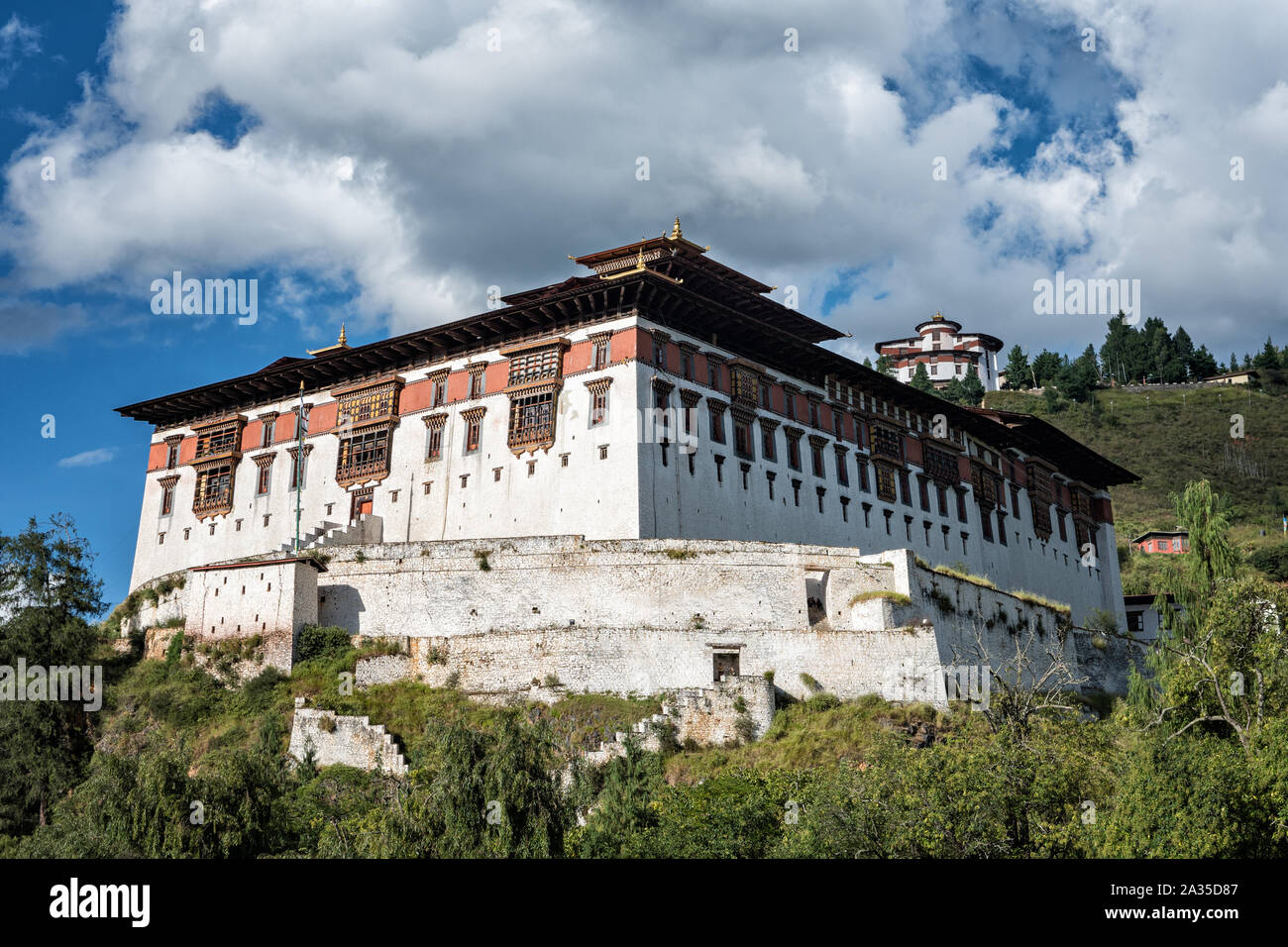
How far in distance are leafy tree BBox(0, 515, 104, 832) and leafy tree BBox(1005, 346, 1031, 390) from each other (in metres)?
125

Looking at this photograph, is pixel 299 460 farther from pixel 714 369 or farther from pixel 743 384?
pixel 743 384

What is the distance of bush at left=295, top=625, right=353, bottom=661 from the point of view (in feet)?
174

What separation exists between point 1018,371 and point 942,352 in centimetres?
1190

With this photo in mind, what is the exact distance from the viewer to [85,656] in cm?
5575

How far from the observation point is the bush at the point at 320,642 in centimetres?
5294

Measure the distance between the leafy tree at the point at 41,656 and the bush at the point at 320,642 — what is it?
902 centimetres

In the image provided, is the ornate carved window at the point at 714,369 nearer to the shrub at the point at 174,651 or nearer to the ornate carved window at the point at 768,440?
the ornate carved window at the point at 768,440

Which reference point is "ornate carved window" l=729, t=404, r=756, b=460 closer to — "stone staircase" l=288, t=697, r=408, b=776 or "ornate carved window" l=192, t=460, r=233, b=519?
"stone staircase" l=288, t=697, r=408, b=776

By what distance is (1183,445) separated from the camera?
449 feet

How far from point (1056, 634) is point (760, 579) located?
59.1 ft

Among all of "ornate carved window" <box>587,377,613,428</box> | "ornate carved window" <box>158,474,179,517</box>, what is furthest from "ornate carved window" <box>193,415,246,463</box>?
"ornate carved window" <box>587,377,613,428</box>

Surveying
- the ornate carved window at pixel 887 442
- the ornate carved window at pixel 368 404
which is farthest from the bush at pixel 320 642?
the ornate carved window at pixel 887 442
